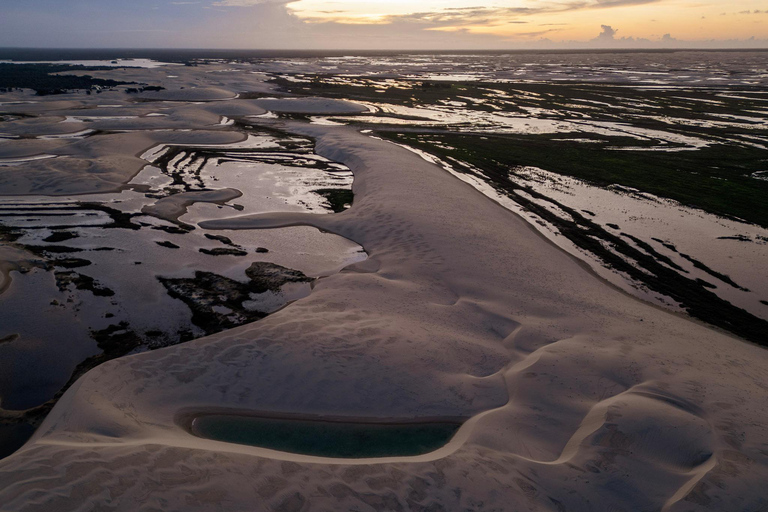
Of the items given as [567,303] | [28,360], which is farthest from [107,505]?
[567,303]

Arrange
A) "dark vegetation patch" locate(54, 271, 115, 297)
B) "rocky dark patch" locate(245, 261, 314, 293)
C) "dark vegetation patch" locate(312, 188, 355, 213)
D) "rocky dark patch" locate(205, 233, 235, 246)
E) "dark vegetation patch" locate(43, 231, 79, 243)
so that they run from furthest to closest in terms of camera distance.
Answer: "dark vegetation patch" locate(312, 188, 355, 213), "rocky dark patch" locate(205, 233, 235, 246), "dark vegetation patch" locate(43, 231, 79, 243), "rocky dark patch" locate(245, 261, 314, 293), "dark vegetation patch" locate(54, 271, 115, 297)

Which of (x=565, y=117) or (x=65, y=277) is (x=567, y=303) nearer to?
(x=65, y=277)

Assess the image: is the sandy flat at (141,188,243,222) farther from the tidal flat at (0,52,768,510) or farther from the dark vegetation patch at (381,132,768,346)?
the dark vegetation patch at (381,132,768,346)

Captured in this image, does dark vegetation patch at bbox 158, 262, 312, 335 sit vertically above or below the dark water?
above

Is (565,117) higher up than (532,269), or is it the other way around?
(565,117)

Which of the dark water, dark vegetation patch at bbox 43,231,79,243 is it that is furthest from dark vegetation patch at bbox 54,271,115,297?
the dark water

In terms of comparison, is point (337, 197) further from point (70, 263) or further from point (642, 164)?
point (642, 164)
